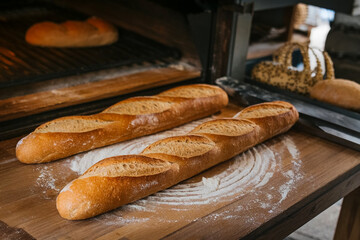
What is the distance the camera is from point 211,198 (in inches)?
52.2

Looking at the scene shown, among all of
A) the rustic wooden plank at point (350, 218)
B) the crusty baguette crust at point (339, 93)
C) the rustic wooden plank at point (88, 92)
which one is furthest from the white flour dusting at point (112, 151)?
the rustic wooden plank at point (350, 218)

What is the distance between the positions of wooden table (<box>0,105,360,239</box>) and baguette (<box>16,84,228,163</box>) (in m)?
0.04

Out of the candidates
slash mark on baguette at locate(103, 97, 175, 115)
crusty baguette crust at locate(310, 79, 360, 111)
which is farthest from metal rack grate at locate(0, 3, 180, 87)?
crusty baguette crust at locate(310, 79, 360, 111)

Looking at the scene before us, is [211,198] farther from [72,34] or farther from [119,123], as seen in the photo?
[72,34]

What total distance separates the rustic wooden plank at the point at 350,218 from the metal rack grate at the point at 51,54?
1.22m

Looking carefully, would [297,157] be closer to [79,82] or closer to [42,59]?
[79,82]

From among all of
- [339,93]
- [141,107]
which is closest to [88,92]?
[141,107]

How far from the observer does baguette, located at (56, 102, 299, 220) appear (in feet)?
3.92

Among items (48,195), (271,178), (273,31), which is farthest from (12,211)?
(273,31)

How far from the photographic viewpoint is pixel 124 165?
4.31ft

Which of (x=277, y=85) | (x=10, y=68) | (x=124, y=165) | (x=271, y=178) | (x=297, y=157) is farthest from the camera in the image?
(x=277, y=85)

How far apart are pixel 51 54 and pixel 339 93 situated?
1523 millimetres

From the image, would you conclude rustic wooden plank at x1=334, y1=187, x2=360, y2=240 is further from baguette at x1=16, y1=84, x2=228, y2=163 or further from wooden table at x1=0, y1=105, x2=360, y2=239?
baguette at x1=16, y1=84, x2=228, y2=163

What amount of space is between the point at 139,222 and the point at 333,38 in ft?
6.86
